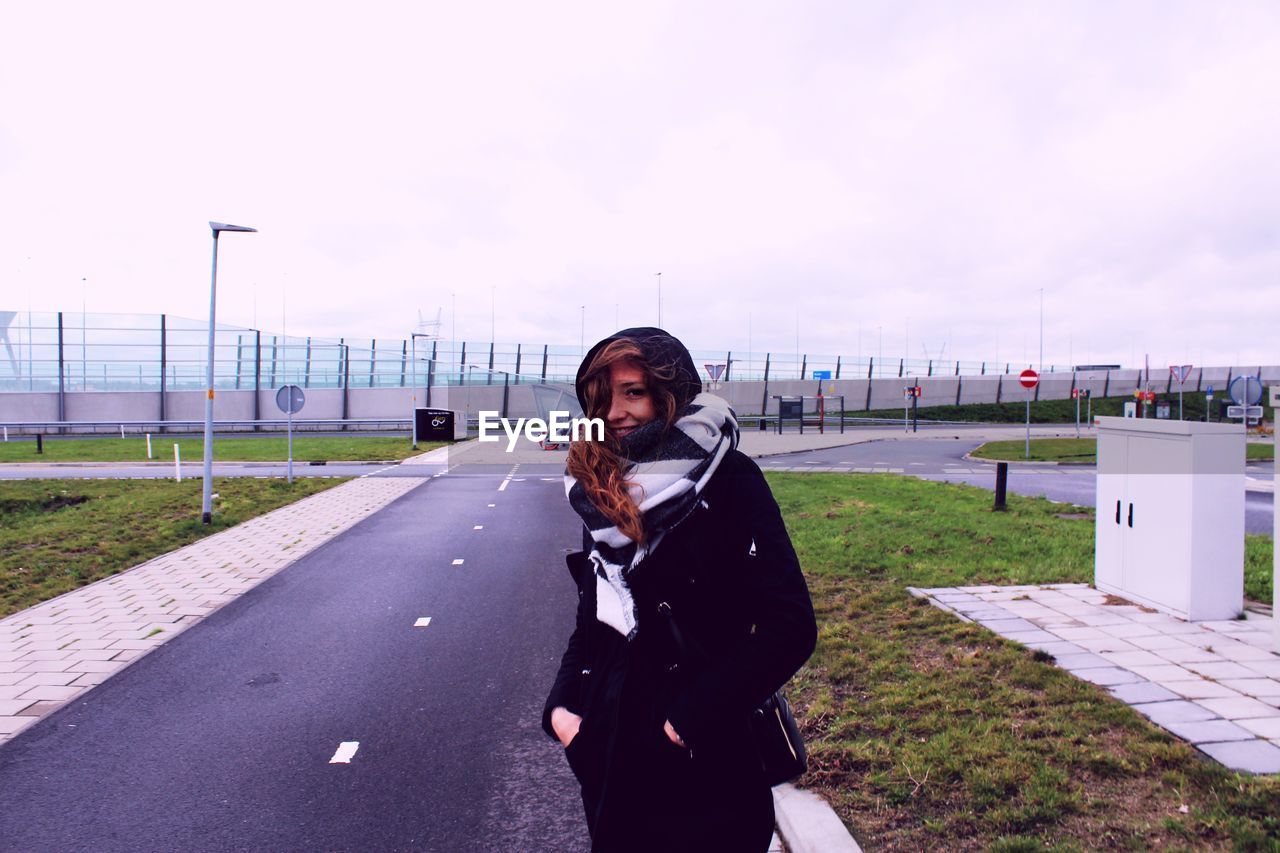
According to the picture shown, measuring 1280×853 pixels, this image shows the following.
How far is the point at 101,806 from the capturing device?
398 centimetres

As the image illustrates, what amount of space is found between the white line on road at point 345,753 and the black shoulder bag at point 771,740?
3.12m

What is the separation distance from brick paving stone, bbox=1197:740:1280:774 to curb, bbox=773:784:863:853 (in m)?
1.76

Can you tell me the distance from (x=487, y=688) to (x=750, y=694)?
408 cm

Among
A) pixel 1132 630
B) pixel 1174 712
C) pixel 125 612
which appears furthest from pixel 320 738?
pixel 1132 630

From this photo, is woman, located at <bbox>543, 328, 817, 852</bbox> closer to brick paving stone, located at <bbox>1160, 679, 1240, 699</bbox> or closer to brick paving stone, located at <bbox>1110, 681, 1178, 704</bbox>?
brick paving stone, located at <bbox>1110, 681, 1178, 704</bbox>

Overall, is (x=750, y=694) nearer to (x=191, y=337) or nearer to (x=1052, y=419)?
(x=191, y=337)

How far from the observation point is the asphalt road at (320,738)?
376 cm

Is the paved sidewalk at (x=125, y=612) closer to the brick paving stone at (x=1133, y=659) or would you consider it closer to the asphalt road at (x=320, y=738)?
the asphalt road at (x=320, y=738)

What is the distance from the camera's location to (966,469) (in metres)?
22.2

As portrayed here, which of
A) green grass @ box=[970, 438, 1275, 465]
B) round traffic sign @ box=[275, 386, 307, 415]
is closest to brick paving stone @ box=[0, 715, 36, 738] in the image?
round traffic sign @ box=[275, 386, 307, 415]

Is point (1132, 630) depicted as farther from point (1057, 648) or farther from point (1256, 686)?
point (1256, 686)

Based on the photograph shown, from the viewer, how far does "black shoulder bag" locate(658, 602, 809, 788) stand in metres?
1.93

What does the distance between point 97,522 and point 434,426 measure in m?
23.4

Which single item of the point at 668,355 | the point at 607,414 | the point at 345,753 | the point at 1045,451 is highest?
the point at 668,355
